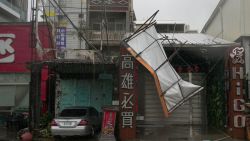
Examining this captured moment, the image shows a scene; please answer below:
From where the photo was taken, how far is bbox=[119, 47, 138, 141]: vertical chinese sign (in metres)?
16.9

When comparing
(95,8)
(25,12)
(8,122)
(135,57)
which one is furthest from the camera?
(25,12)

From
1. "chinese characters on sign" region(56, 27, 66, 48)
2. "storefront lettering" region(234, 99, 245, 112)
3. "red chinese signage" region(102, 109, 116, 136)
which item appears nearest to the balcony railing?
"chinese characters on sign" region(56, 27, 66, 48)

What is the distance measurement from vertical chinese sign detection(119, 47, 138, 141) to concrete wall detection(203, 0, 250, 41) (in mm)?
5748

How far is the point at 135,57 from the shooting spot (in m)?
16.9

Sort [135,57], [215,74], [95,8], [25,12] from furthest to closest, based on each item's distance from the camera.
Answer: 1. [25,12]
2. [95,8]
3. [215,74]
4. [135,57]

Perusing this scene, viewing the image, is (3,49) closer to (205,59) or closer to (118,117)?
(118,117)

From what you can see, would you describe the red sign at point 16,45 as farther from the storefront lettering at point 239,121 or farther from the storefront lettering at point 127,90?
the storefront lettering at point 239,121

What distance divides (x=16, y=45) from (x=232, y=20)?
1345 cm

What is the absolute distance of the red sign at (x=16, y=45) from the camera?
24.6 metres

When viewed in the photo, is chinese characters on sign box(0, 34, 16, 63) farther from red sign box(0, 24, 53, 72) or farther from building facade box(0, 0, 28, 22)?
building facade box(0, 0, 28, 22)

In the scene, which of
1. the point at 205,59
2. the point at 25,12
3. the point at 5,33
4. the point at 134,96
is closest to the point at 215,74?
the point at 205,59

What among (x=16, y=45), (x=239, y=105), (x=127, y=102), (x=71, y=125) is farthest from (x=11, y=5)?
(x=239, y=105)

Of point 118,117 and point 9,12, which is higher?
point 9,12

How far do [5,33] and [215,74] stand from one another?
13.6m
